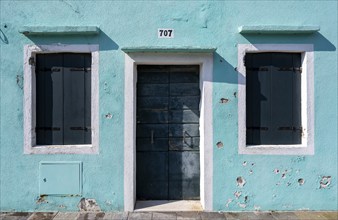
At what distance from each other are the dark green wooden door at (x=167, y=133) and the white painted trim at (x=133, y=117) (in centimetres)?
30

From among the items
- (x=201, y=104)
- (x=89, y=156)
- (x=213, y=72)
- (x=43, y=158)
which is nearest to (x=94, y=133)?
(x=89, y=156)

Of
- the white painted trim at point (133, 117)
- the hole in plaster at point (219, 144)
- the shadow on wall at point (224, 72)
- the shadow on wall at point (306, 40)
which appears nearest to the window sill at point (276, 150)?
the hole in plaster at point (219, 144)

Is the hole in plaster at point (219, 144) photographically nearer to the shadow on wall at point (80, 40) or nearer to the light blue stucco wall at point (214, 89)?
the light blue stucco wall at point (214, 89)

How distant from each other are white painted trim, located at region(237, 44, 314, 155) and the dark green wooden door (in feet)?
2.40

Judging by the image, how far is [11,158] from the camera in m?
5.12

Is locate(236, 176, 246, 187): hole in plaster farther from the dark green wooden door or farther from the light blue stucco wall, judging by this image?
the dark green wooden door

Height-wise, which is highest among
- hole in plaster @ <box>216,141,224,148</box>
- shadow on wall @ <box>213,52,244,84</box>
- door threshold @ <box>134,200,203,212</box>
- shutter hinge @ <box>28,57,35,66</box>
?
shutter hinge @ <box>28,57,35,66</box>

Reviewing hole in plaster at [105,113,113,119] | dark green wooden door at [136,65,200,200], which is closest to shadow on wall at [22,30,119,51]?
dark green wooden door at [136,65,200,200]

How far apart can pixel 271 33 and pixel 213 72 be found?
1.10 m

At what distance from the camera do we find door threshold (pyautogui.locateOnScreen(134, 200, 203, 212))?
5.08 metres

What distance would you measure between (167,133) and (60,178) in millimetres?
1843

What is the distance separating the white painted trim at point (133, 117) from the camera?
16.7 feet

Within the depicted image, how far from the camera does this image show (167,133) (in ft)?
17.8

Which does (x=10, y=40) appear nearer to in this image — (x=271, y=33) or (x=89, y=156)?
(x=89, y=156)
